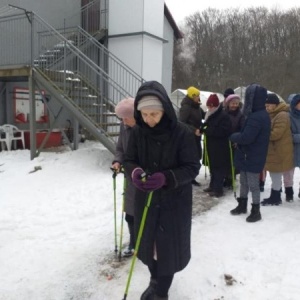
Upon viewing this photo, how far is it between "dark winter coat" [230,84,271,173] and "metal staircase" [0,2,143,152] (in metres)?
3.55

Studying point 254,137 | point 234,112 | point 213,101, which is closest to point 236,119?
point 234,112

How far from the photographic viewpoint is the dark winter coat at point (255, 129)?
174 inches

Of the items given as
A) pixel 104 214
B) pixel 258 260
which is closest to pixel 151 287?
pixel 258 260

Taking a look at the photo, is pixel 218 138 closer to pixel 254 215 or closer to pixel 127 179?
pixel 254 215

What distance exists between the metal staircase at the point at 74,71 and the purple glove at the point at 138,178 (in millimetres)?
4877

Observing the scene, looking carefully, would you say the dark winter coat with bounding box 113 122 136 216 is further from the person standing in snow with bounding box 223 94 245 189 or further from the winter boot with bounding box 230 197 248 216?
the person standing in snow with bounding box 223 94 245 189

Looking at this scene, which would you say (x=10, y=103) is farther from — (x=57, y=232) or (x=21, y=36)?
(x=57, y=232)

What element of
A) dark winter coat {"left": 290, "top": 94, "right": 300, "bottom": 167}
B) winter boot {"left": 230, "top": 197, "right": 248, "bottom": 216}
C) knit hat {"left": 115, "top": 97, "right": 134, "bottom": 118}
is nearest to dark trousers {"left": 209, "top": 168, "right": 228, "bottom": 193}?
winter boot {"left": 230, "top": 197, "right": 248, "bottom": 216}

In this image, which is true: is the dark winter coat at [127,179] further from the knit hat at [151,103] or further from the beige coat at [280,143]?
the beige coat at [280,143]

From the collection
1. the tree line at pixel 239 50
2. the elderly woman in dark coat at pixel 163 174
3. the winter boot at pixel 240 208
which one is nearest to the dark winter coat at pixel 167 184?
the elderly woman in dark coat at pixel 163 174

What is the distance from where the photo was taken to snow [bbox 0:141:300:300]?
10.7ft

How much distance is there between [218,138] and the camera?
591cm

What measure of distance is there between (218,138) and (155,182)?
3.60 meters

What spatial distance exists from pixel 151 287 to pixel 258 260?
4.16ft
